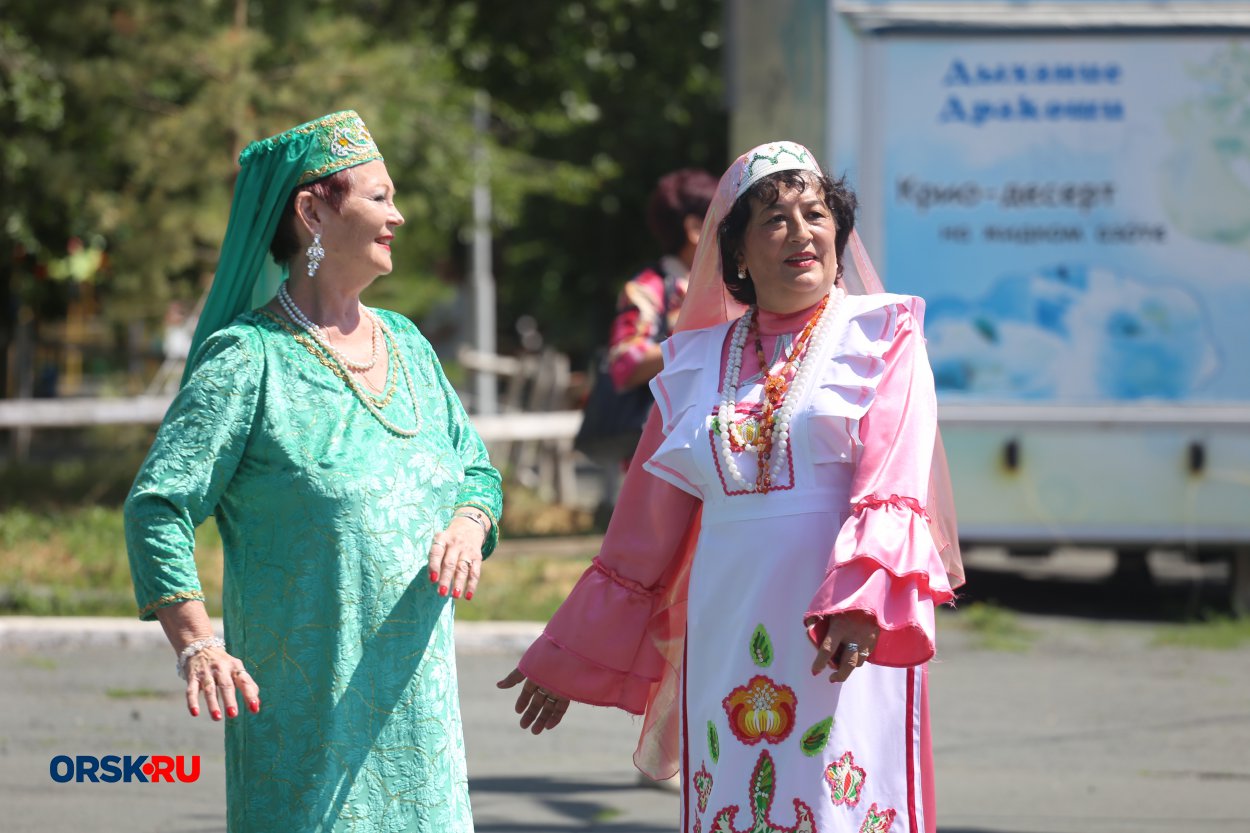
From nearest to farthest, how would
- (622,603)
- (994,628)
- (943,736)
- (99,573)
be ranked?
1. (622,603)
2. (943,736)
3. (994,628)
4. (99,573)

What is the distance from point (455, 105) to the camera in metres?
19.4

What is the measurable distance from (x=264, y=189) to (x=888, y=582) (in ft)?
4.80

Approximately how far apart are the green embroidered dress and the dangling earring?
0.17 m

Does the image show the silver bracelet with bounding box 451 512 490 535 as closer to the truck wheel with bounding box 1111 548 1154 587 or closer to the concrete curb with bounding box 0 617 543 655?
the concrete curb with bounding box 0 617 543 655

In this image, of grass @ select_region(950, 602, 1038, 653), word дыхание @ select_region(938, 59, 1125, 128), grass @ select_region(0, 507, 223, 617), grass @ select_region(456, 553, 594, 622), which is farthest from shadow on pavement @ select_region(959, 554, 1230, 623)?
grass @ select_region(0, 507, 223, 617)

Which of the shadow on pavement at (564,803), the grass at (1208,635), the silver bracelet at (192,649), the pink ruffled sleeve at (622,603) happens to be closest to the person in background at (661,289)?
the shadow on pavement at (564,803)

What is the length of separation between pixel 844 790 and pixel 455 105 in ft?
55.9

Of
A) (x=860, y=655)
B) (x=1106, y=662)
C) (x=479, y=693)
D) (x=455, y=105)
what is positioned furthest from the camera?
(x=455, y=105)

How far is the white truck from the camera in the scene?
359 inches

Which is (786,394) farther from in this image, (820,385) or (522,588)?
(522,588)

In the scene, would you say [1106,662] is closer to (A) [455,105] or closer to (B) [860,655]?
(B) [860,655]

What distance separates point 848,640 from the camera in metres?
2.96

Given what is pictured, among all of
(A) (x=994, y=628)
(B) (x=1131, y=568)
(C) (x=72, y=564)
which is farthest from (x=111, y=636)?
(B) (x=1131, y=568)

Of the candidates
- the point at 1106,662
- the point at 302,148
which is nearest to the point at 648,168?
the point at 1106,662
